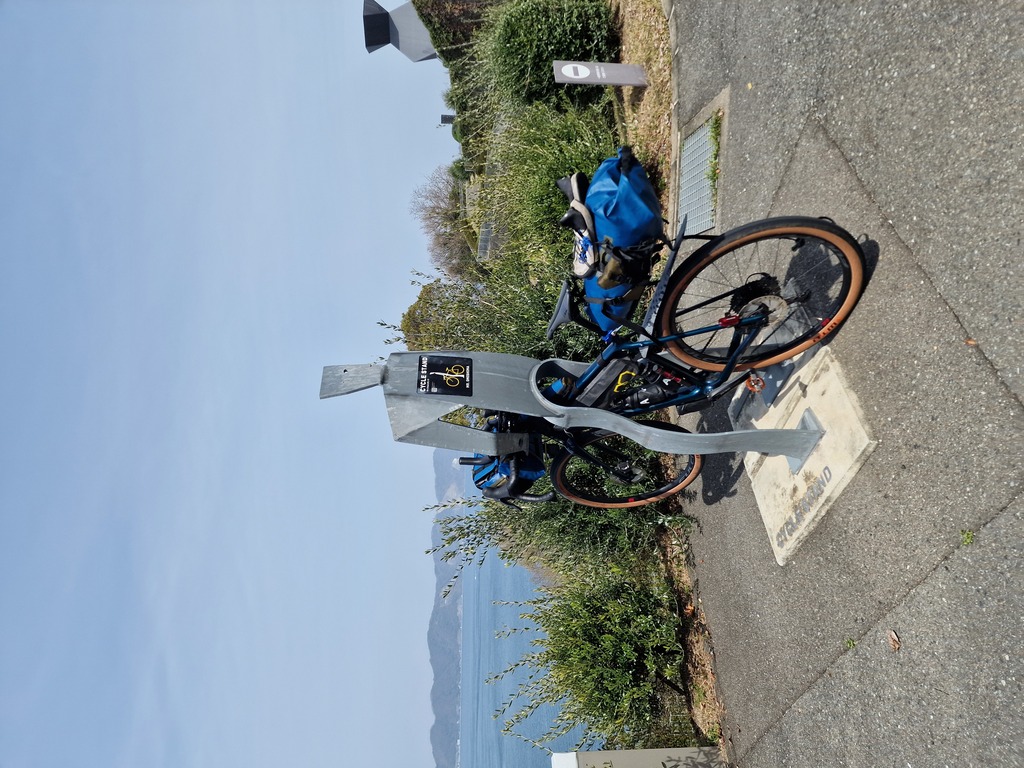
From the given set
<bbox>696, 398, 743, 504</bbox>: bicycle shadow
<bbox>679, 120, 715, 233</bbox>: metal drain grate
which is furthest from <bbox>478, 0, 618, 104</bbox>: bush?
<bbox>696, 398, 743, 504</bbox>: bicycle shadow

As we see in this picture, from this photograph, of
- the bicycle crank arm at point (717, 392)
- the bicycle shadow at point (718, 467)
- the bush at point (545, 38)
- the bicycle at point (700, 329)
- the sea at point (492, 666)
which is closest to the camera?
the bicycle at point (700, 329)

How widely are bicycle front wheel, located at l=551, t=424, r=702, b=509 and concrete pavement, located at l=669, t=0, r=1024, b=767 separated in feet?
3.43

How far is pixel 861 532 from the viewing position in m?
3.48

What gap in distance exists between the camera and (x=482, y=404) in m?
3.61

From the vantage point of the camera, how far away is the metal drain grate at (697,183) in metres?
5.73

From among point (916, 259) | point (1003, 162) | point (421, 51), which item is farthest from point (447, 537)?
point (421, 51)

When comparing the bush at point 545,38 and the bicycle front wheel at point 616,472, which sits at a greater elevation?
the bush at point 545,38

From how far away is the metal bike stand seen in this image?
11.3 ft

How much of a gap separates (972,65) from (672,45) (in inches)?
173

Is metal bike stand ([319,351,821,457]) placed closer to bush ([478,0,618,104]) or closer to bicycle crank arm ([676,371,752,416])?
bicycle crank arm ([676,371,752,416])

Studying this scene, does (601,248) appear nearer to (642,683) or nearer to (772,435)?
(772,435)

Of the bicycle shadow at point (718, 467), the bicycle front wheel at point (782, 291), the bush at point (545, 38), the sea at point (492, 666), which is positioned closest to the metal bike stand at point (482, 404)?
the bicycle front wheel at point (782, 291)

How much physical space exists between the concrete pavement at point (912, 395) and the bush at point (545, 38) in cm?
417

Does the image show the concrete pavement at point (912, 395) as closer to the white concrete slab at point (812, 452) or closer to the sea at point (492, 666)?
the white concrete slab at point (812, 452)
